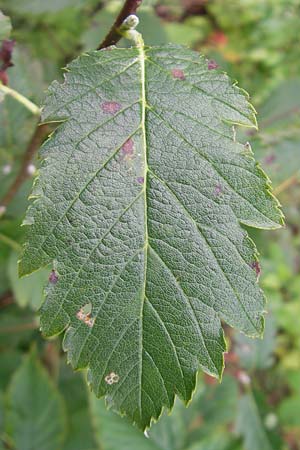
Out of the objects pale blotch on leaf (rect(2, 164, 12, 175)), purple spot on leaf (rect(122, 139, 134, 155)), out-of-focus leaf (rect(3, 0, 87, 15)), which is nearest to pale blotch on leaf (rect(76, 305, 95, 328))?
purple spot on leaf (rect(122, 139, 134, 155))

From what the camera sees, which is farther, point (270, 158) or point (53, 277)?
point (270, 158)

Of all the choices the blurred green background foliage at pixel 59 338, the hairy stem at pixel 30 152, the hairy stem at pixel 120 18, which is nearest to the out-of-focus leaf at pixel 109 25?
the blurred green background foliage at pixel 59 338

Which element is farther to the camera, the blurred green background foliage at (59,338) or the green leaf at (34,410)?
the green leaf at (34,410)

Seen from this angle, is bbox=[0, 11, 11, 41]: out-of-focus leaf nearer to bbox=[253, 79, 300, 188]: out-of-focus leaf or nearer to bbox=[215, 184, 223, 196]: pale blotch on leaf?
bbox=[215, 184, 223, 196]: pale blotch on leaf

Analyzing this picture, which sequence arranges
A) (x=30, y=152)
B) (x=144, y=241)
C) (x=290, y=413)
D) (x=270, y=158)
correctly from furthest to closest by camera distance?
(x=290, y=413)
(x=270, y=158)
(x=30, y=152)
(x=144, y=241)

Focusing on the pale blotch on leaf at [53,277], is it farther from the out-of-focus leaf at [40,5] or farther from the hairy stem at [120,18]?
the out-of-focus leaf at [40,5]

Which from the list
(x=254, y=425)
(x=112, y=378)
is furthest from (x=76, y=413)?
(x=112, y=378)

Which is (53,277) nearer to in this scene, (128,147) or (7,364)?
(128,147)

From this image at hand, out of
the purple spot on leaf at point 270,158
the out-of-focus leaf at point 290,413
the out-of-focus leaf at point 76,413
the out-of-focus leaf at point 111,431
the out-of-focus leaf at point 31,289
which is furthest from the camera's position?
the out-of-focus leaf at point 290,413
